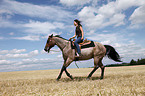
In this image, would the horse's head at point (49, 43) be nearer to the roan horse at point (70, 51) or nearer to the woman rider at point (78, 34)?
the roan horse at point (70, 51)

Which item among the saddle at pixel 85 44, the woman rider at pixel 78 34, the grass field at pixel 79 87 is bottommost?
the grass field at pixel 79 87

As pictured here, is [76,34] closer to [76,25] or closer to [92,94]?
[76,25]

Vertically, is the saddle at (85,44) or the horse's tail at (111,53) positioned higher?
the saddle at (85,44)

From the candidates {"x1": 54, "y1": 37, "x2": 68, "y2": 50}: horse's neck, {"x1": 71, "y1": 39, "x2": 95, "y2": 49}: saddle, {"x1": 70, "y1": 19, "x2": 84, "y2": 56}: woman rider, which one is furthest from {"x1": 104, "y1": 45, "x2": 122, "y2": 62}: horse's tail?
{"x1": 54, "y1": 37, "x2": 68, "y2": 50}: horse's neck

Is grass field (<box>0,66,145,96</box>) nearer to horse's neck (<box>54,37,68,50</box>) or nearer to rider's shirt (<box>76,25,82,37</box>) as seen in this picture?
horse's neck (<box>54,37,68,50</box>)

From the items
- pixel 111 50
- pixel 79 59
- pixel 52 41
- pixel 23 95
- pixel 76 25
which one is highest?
pixel 76 25

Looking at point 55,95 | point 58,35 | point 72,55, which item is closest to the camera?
point 55,95

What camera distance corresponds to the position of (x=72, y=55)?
643 centimetres

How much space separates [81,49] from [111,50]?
7.04 ft

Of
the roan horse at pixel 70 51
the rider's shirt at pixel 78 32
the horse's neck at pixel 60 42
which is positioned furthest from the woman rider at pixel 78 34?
the horse's neck at pixel 60 42

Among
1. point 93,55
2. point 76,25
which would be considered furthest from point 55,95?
point 76,25

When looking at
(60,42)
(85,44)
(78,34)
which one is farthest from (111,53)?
(60,42)

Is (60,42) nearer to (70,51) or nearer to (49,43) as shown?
(49,43)

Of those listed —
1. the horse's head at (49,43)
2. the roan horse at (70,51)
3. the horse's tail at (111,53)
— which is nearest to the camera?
the roan horse at (70,51)
